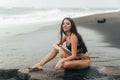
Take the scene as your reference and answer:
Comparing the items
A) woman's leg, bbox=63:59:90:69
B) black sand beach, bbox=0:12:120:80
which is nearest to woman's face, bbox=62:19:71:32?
woman's leg, bbox=63:59:90:69

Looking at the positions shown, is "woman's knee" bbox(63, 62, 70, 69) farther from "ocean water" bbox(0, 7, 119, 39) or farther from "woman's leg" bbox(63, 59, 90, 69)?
"ocean water" bbox(0, 7, 119, 39)

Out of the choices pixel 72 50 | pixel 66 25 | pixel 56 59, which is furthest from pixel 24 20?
pixel 72 50

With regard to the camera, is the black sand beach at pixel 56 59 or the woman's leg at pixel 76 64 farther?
the woman's leg at pixel 76 64

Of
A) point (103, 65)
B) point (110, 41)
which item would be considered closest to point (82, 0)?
point (110, 41)

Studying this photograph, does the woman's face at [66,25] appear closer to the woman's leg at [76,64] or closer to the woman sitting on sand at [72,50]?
the woman sitting on sand at [72,50]

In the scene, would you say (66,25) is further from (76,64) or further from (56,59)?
(56,59)

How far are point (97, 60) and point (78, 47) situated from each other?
4.55 feet

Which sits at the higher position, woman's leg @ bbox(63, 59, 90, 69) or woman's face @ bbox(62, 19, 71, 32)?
woman's face @ bbox(62, 19, 71, 32)

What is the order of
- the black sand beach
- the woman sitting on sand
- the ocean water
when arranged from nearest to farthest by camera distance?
1. the black sand beach
2. the woman sitting on sand
3. the ocean water

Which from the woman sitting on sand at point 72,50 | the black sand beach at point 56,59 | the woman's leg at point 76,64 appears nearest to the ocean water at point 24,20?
the black sand beach at point 56,59

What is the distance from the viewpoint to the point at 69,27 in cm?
811

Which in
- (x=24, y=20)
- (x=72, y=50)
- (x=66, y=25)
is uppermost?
(x=24, y=20)

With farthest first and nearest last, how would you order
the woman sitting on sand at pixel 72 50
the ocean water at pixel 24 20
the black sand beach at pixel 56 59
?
the ocean water at pixel 24 20
the woman sitting on sand at pixel 72 50
the black sand beach at pixel 56 59

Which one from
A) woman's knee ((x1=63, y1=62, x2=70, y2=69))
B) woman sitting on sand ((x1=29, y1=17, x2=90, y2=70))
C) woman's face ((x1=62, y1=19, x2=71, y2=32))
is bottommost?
woman's knee ((x1=63, y1=62, x2=70, y2=69))
